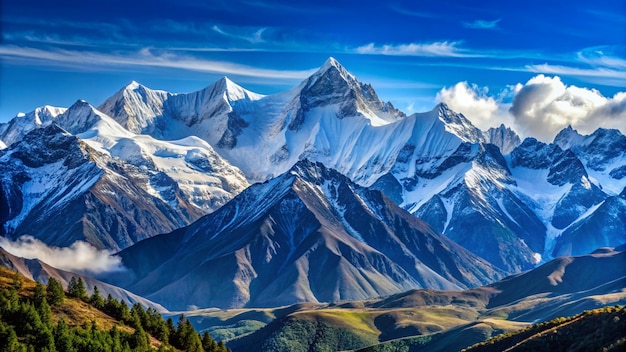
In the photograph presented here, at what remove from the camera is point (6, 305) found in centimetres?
19825

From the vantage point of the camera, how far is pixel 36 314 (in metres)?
198

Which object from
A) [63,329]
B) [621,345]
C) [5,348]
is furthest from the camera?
[63,329]

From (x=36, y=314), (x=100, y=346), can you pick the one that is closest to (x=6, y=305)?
(x=36, y=314)

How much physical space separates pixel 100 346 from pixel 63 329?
8422mm

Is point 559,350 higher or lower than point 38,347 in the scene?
lower

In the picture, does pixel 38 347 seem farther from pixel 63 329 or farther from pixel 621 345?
pixel 621 345

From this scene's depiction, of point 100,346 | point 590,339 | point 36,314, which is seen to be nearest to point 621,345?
point 590,339

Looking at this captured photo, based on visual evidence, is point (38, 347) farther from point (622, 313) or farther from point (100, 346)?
point (622, 313)

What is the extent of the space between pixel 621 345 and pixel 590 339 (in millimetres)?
21995

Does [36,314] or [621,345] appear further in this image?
[36,314]

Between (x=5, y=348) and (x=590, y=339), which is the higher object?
(x=5, y=348)

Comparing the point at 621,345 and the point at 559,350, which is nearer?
the point at 621,345

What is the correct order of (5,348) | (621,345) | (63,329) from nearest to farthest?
1. (621,345)
2. (5,348)
3. (63,329)

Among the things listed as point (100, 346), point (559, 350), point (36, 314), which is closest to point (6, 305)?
point (36, 314)
